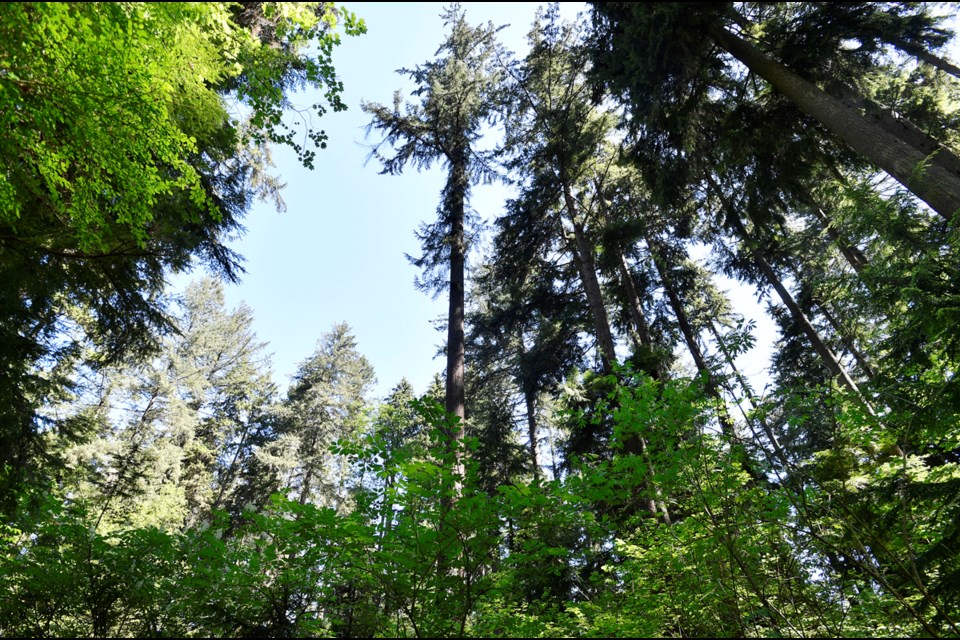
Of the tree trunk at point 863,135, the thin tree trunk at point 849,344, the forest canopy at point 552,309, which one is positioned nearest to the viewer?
the forest canopy at point 552,309

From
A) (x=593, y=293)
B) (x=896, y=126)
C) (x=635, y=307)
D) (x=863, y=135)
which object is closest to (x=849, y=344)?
(x=635, y=307)

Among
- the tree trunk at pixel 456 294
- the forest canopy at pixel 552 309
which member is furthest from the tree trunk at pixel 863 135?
the tree trunk at pixel 456 294

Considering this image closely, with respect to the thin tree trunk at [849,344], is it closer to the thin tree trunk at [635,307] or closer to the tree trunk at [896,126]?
the thin tree trunk at [635,307]

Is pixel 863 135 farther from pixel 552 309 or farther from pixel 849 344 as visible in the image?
pixel 849 344

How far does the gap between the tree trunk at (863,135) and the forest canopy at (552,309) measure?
38 mm

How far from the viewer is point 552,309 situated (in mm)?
12641

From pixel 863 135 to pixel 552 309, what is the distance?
7.82 meters

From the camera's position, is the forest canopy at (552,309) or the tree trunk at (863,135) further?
the tree trunk at (863,135)

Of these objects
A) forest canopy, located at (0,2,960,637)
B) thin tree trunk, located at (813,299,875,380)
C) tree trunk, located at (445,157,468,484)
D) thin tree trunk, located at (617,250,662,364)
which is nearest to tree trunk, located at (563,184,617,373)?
forest canopy, located at (0,2,960,637)

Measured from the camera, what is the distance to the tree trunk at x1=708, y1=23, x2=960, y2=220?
4.95 m

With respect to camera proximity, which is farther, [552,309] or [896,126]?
[552,309]

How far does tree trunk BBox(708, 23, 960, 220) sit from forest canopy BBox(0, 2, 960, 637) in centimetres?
4

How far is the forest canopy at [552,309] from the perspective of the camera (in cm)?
321

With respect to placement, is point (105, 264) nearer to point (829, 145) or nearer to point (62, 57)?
point (62, 57)
